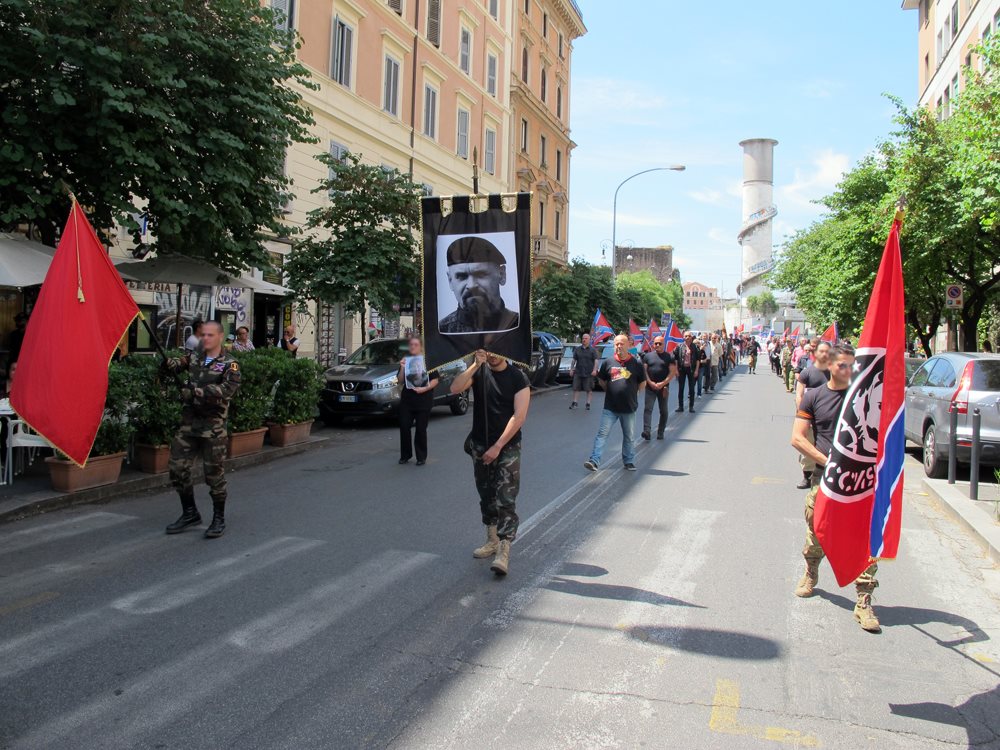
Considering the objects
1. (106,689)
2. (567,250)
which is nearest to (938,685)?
(106,689)

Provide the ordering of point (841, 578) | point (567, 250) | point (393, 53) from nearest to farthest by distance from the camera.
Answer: point (841, 578), point (393, 53), point (567, 250)

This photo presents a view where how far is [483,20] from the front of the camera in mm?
34000

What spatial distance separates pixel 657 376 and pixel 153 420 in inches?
307

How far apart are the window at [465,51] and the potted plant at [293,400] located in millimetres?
23780

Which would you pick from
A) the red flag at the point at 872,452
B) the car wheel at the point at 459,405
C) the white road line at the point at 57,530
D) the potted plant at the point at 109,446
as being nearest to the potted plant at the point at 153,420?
the potted plant at the point at 109,446

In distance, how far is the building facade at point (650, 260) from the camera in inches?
5241

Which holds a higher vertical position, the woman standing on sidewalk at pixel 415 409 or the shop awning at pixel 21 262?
the shop awning at pixel 21 262

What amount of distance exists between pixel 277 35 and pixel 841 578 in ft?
34.0

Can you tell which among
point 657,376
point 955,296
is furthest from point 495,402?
point 955,296

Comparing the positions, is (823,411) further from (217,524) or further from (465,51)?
(465,51)

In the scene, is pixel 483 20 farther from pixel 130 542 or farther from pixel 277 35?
pixel 130 542

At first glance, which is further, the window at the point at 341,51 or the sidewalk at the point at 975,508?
the window at the point at 341,51

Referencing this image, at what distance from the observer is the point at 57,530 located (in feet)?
21.7

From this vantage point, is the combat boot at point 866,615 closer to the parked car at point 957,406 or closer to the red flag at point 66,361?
the parked car at point 957,406
